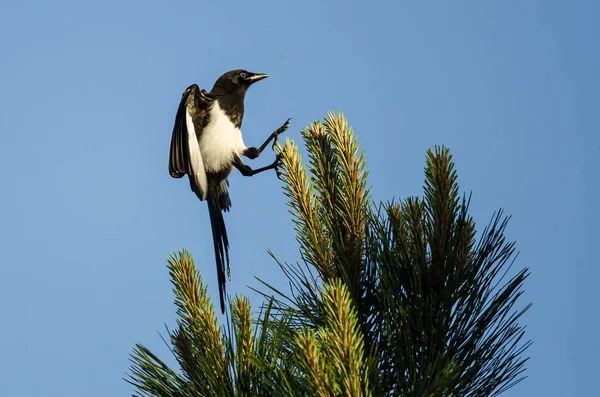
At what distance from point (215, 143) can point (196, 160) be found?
238mm

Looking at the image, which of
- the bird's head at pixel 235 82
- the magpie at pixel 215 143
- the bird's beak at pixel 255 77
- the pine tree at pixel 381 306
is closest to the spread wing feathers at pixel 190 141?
the magpie at pixel 215 143

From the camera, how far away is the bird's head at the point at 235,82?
510 centimetres

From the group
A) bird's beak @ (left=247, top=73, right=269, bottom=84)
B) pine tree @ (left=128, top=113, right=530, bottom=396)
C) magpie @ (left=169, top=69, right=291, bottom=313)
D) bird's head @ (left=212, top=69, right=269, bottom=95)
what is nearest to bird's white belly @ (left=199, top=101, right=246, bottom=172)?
magpie @ (left=169, top=69, right=291, bottom=313)

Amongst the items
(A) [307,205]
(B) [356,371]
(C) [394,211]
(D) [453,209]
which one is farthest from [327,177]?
(B) [356,371]

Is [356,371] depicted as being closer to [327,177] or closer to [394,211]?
[394,211]

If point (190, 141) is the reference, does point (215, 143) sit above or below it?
above

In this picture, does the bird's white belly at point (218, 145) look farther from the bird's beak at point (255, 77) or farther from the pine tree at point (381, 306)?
the pine tree at point (381, 306)

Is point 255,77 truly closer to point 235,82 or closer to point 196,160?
point 235,82

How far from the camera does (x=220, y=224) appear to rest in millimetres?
4422

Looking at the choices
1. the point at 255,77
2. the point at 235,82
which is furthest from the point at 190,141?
the point at 255,77

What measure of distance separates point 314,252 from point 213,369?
429mm

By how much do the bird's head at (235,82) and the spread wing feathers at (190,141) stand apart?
0.19 meters

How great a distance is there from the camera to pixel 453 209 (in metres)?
1.92

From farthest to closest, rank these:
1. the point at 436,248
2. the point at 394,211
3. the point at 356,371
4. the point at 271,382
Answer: the point at 394,211
the point at 436,248
the point at 271,382
the point at 356,371
